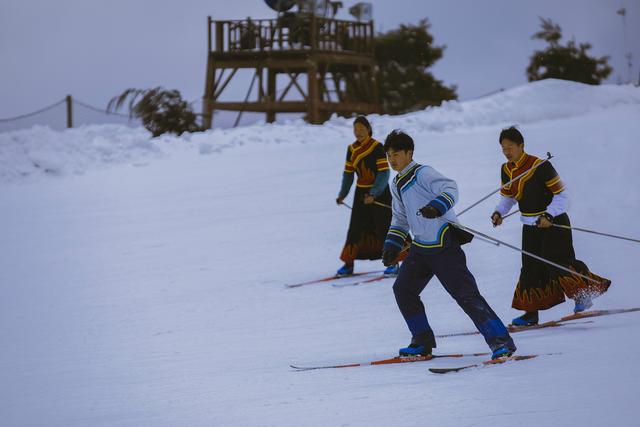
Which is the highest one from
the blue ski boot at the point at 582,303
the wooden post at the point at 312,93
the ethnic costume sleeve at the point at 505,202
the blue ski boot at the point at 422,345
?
the wooden post at the point at 312,93

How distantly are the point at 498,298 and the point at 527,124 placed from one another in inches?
616

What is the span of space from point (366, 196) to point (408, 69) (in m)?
27.3

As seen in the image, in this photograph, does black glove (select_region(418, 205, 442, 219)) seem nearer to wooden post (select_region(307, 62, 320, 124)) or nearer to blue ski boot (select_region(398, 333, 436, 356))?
blue ski boot (select_region(398, 333, 436, 356))

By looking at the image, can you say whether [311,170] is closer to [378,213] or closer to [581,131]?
[581,131]

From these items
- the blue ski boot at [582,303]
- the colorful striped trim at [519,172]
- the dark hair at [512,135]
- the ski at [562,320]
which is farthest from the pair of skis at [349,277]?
the dark hair at [512,135]

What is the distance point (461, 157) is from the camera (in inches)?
706

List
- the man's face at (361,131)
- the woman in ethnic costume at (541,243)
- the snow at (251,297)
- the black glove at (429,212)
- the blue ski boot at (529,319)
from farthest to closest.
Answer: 1. the man's face at (361,131)
2. the blue ski boot at (529,319)
3. the woman in ethnic costume at (541,243)
4. the black glove at (429,212)
5. the snow at (251,297)

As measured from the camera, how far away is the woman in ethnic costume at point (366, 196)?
9.22 metres

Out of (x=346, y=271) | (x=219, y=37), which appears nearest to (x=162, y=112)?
(x=219, y=37)

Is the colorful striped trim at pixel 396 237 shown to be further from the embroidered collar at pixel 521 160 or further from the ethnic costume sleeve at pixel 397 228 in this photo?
the embroidered collar at pixel 521 160

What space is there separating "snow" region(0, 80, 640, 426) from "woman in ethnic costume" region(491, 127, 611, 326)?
9.6 inches

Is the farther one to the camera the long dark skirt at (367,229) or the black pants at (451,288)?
the long dark skirt at (367,229)

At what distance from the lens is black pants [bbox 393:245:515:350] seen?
5465mm

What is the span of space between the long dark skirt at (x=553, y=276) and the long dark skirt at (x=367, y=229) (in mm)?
2945
